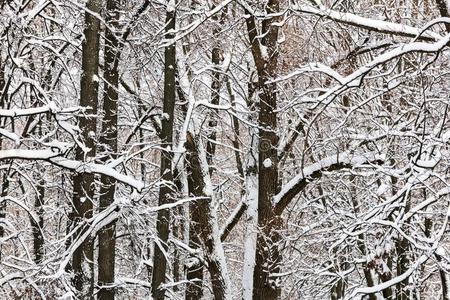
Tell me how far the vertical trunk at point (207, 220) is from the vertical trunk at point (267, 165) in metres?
0.92

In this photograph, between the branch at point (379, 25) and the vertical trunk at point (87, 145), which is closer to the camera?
the branch at point (379, 25)

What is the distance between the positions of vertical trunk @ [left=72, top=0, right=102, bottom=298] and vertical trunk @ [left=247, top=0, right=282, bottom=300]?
3.01 m

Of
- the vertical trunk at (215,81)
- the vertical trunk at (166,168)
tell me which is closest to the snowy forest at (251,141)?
the vertical trunk at (166,168)

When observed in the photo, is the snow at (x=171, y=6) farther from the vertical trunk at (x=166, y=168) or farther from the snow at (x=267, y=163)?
the snow at (x=267, y=163)

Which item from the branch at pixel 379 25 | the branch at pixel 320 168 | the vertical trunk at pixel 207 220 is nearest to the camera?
the branch at pixel 379 25

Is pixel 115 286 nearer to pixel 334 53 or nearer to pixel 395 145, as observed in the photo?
pixel 395 145

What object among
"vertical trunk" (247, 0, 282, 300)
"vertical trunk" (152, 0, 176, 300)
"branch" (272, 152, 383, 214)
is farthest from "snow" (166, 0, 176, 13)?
"branch" (272, 152, 383, 214)

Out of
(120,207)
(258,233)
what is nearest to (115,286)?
(120,207)

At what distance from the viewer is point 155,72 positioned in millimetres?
14094

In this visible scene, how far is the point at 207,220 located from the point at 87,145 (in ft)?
14.4

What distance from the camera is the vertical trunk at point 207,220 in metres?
12.9

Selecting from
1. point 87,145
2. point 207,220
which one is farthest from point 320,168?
point 87,145

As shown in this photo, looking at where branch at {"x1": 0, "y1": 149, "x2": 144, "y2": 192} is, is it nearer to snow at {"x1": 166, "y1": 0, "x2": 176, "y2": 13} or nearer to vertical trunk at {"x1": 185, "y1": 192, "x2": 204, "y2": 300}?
snow at {"x1": 166, "y1": 0, "x2": 176, "y2": 13}

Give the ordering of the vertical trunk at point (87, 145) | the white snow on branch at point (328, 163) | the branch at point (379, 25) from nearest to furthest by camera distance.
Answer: the branch at point (379, 25) < the vertical trunk at point (87, 145) < the white snow on branch at point (328, 163)
